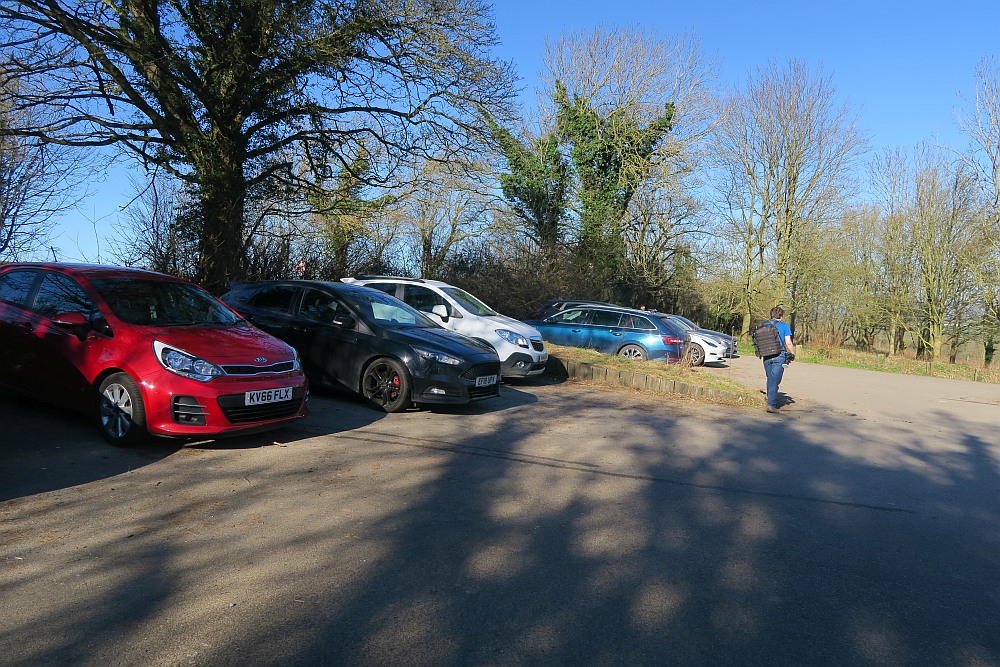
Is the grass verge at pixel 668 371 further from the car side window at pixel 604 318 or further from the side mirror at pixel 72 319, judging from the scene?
the side mirror at pixel 72 319

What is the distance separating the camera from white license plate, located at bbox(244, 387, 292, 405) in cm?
636

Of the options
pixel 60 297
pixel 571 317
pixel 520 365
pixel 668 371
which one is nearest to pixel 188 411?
pixel 60 297

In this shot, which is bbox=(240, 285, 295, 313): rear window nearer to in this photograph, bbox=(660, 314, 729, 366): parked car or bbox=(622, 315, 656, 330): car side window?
bbox=(622, 315, 656, 330): car side window

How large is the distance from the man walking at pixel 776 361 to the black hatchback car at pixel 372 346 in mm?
4964

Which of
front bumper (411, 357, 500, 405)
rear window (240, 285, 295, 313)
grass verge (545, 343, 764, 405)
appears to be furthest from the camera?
grass verge (545, 343, 764, 405)

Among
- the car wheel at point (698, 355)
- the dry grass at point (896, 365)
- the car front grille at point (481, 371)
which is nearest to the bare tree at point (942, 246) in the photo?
the dry grass at point (896, 365)

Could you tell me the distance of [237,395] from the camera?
246 inches

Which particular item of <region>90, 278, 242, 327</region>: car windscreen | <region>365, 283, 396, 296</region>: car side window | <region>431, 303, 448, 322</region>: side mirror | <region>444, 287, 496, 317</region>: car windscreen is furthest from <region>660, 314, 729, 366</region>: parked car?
<region>90, 278, 242, 327</region>: car windscreen

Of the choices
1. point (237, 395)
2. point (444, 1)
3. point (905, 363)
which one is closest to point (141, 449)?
point (237, 395)

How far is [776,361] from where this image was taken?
1148cm

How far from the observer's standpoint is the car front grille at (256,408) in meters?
6.19

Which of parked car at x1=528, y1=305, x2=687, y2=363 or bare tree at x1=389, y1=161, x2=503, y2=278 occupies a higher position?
bare tree at x1=389, y1=161, x2=503, y2=278

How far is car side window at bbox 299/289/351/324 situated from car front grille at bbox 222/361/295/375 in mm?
2195

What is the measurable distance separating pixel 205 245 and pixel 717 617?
1244 cm
